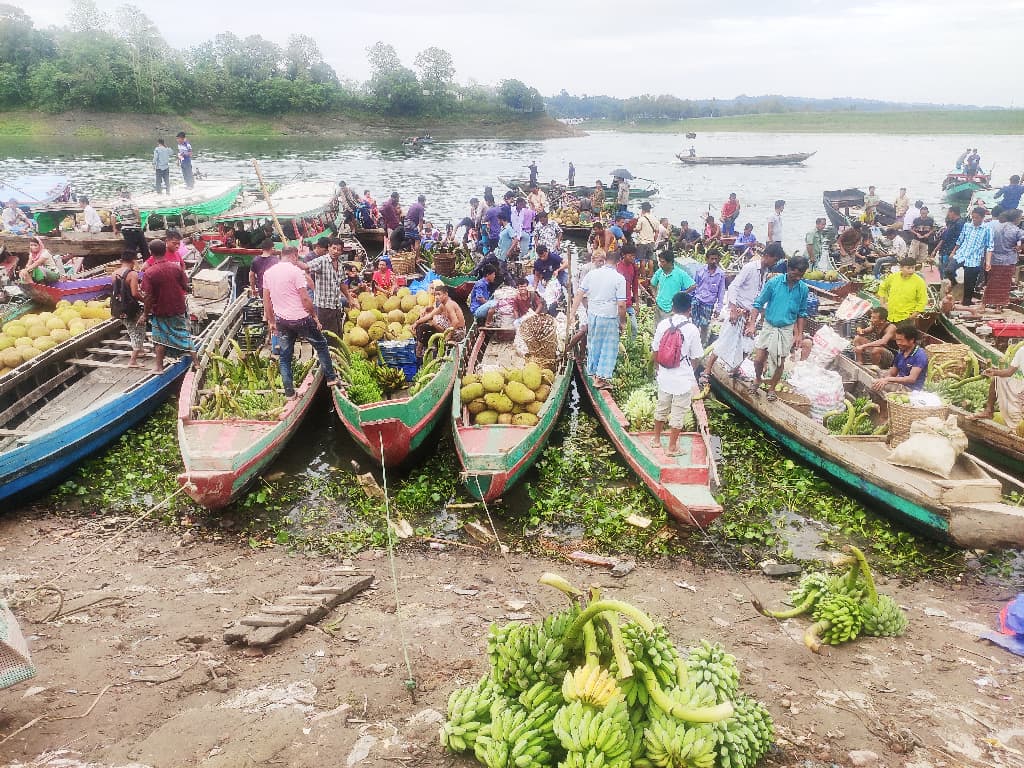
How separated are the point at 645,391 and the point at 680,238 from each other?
33.3 feet

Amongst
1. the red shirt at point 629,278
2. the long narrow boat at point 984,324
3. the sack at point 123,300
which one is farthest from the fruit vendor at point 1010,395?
the sack at point 123,300

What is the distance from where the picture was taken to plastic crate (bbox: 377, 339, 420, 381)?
8.87 m

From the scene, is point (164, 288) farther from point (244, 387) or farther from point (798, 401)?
point (798, 401)

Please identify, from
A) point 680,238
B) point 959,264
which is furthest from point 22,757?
point 680,238

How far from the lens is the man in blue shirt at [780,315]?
7.50 m

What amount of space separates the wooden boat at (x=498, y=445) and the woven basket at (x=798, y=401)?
111 inches

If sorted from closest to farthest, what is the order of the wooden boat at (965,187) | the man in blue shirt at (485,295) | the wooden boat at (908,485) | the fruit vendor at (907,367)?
the wooden boat at (908,485) → the fruit vendor at (907,367) → the man in blue shirt at (485,295) → the wooden boat at (965,187)

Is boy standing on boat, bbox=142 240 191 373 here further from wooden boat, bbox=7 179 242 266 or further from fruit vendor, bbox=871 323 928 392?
fruit vendor, bbox=871 323 928 392

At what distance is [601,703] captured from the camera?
303 centimetres

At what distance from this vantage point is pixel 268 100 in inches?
2687

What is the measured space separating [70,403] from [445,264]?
814cm

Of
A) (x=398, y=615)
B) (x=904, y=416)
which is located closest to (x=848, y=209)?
(x=904, y=416)

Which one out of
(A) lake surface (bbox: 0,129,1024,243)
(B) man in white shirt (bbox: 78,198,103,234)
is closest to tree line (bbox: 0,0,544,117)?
(A) lake surface (bbox: 0,129,1024,243)

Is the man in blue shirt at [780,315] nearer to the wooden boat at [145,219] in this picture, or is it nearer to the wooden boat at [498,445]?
the wooden boat at [498,445]
